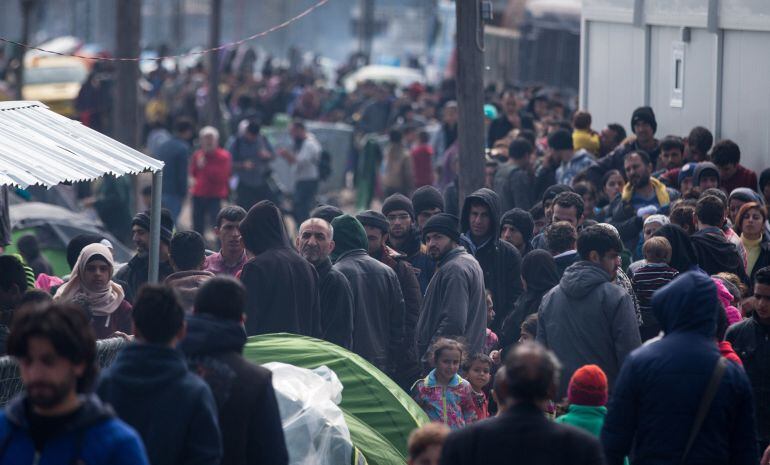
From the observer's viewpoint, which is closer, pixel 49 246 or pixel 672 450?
pixel 672 450

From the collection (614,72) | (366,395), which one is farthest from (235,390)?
(614,72)

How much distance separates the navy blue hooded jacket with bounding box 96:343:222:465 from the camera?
4.96m

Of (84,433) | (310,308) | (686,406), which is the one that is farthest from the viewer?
(310,308)

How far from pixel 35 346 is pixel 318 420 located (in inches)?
96.6

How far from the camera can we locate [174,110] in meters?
31.5

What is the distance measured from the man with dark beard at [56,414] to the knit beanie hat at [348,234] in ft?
15.2

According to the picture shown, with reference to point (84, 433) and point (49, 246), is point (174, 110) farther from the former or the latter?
point (84, 433)

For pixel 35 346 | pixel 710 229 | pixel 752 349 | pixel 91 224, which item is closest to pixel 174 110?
pixel 91 224

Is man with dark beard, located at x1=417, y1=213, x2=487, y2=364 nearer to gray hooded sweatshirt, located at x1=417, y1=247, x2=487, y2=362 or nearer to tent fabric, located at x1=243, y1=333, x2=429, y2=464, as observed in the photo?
gray hooded sweatshirt, located at x1=417, y1=247, x2=487, y2=362

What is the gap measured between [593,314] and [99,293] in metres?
2.75

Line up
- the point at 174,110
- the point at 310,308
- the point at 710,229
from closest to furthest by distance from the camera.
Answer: the point at 310,308
the point at 710,229
the point at 174,110

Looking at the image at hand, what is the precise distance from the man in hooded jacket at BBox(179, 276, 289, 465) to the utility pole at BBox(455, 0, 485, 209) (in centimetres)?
700

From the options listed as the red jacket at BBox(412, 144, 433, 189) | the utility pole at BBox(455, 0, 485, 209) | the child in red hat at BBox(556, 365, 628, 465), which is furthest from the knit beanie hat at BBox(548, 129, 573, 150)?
the child in red hat at BBox(556, 365, 628, 465)

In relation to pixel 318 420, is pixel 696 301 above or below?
above
